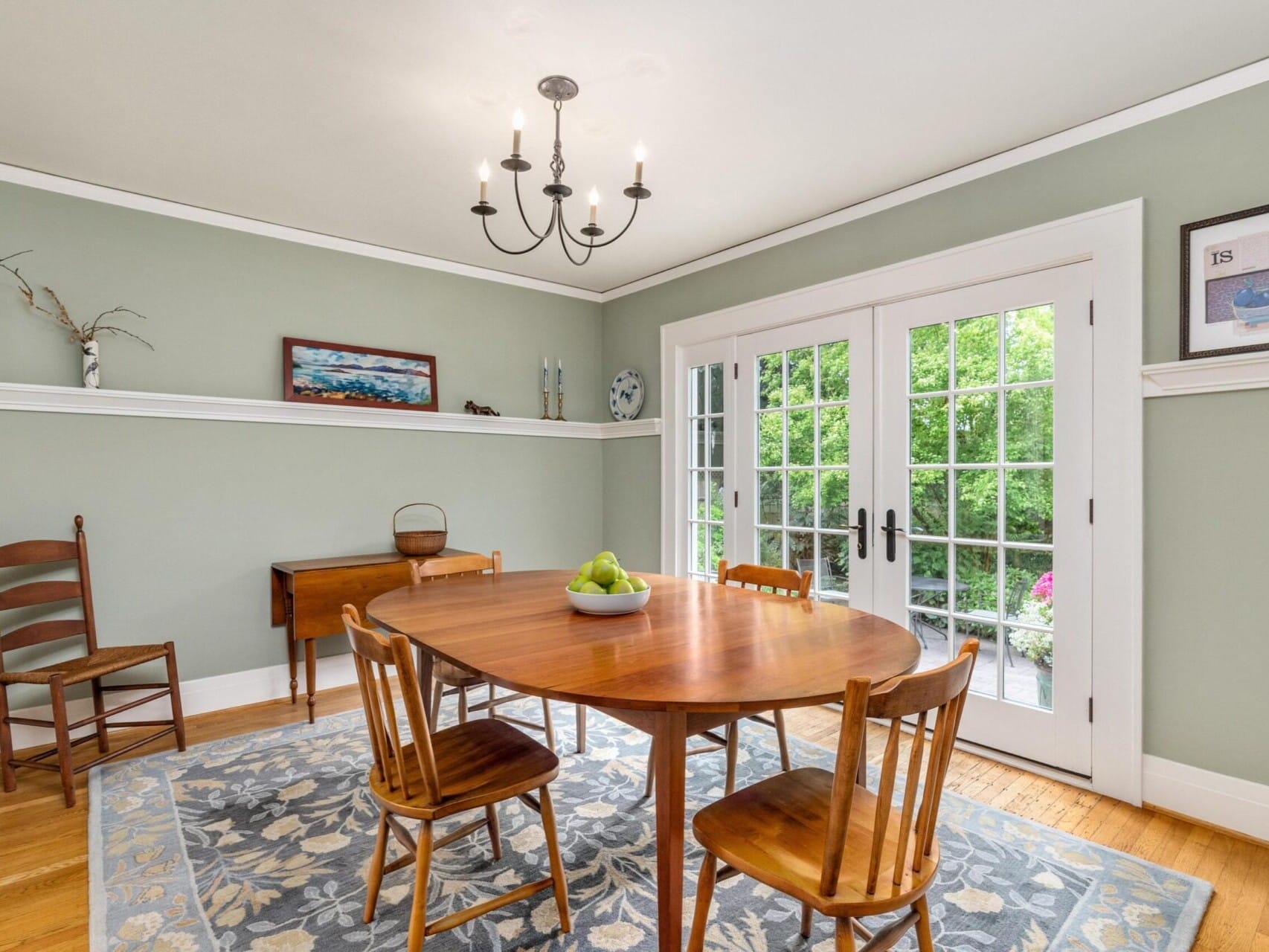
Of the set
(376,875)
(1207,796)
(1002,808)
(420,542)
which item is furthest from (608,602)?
(1207,796)

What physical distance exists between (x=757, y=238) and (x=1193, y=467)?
2.31 meters

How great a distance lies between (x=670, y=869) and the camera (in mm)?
1290

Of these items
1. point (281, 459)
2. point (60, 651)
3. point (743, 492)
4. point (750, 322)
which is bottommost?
point (60, 651)

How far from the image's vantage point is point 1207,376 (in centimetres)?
226

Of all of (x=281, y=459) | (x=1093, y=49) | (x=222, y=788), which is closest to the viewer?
(x=1093, y=49)

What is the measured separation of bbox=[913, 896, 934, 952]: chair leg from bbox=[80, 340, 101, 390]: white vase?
145 inches

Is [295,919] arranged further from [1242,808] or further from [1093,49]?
[1093,49]

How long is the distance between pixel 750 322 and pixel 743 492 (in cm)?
97

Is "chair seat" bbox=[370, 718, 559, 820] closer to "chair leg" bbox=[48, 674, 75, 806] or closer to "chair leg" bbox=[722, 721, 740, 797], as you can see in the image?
"chair leg" bbox=[722, 721, 740, 797]

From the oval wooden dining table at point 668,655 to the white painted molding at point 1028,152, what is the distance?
208 cm

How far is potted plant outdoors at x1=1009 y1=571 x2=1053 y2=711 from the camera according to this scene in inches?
105

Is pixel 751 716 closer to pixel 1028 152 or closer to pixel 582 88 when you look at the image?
pixel 582 88

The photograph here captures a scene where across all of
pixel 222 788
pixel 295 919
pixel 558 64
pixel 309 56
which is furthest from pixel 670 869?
pixel 309 56

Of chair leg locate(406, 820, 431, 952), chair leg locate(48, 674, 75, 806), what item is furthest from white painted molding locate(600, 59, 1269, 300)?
chair leg locate(48, 674, 75, 806)
